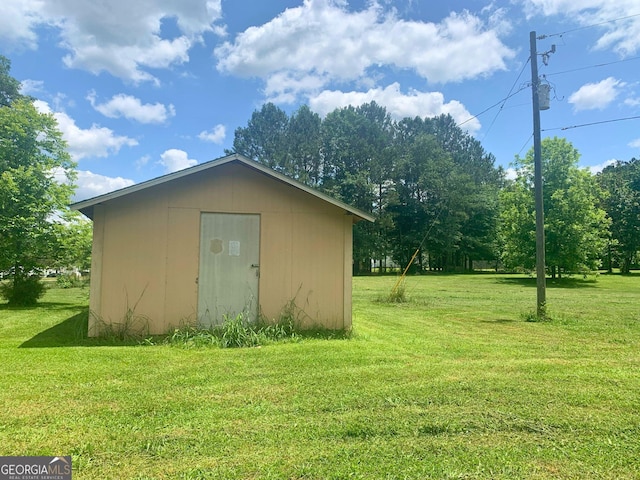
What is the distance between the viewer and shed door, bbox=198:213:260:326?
7.53m

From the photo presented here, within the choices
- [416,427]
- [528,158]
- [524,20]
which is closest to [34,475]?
[416,427]

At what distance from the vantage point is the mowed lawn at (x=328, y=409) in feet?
9.21

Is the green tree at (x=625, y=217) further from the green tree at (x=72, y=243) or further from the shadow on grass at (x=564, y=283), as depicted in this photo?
the green tree at (x=72, y=243)

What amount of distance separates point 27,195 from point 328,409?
13.1m

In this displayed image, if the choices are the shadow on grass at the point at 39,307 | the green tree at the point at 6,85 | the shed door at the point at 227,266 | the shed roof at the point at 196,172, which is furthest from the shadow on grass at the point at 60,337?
the green tree at the point at 6,85

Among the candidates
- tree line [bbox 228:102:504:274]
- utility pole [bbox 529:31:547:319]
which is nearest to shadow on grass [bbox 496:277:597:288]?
tree line [bbox 228:102:504:274]

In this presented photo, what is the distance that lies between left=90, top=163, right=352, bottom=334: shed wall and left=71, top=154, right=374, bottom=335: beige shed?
2 cm

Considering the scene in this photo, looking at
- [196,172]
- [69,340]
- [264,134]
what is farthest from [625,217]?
[69,340]

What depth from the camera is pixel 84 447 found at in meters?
2.98

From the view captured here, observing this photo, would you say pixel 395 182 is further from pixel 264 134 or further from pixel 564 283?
pixel 564 283

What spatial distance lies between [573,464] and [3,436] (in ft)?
13.5

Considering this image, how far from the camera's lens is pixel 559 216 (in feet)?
86.2

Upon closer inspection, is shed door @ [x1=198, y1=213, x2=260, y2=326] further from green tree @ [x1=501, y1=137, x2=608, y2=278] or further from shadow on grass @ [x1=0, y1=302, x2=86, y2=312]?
green tree @ [x1=501, y1=137, x2=608, y2=278]

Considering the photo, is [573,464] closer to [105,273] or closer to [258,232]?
[258,232]
